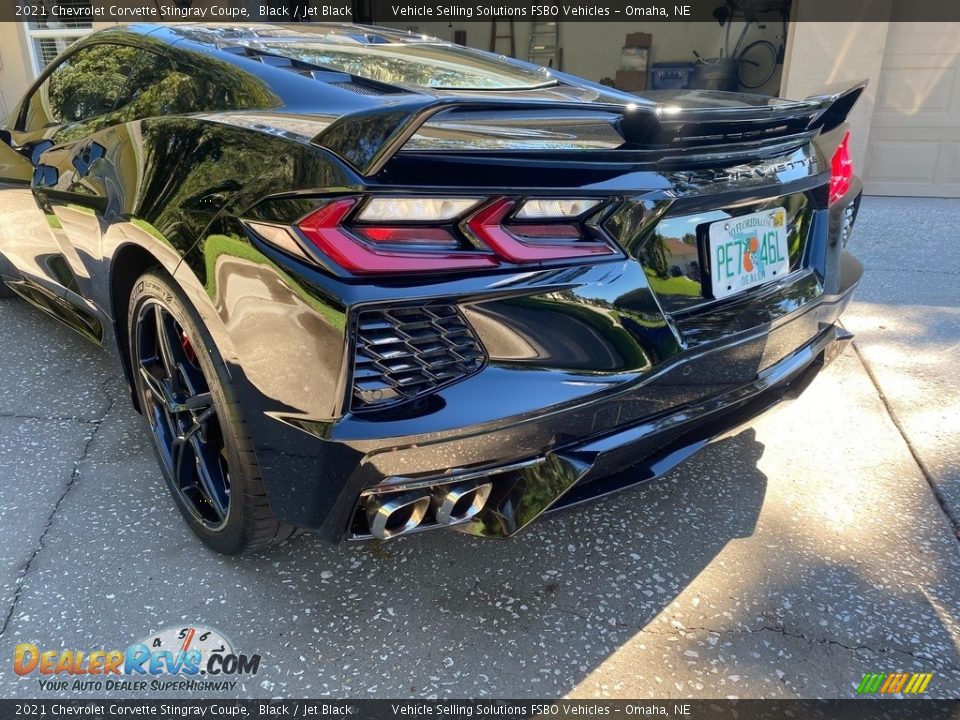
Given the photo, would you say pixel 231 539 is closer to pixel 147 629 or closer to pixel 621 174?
pixel 147 629

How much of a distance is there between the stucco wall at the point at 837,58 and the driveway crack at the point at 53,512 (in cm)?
705

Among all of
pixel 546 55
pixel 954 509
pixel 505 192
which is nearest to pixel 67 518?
pixel 505 192

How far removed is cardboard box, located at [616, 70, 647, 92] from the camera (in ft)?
32.5

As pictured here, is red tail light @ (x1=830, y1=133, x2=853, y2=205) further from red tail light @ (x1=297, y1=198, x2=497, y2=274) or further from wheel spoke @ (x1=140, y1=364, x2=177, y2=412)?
wheel spoke @ (x1=140, y1=364, x2=177, y2=412)

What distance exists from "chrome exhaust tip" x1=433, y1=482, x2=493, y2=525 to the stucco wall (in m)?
7.10

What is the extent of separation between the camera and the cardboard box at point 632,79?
32.5 feet

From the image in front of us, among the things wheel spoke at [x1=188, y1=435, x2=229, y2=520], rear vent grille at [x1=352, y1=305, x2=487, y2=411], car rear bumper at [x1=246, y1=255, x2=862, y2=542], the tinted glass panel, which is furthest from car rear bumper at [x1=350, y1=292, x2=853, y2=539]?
the tinted glass panel

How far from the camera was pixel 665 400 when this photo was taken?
173 centimetres

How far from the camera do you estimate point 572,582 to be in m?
2.04

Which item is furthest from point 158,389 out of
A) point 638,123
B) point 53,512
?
point 638,123

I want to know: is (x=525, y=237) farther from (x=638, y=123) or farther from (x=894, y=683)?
(x=894, y=683)

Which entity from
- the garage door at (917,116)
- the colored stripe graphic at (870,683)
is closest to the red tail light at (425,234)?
the colored stripe graphic at (870,683)

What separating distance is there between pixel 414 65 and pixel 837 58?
6.55 meters

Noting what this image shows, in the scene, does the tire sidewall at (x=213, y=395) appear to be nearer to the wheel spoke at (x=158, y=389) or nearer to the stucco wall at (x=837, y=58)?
the wheel spoke at (x=158, y=389)
